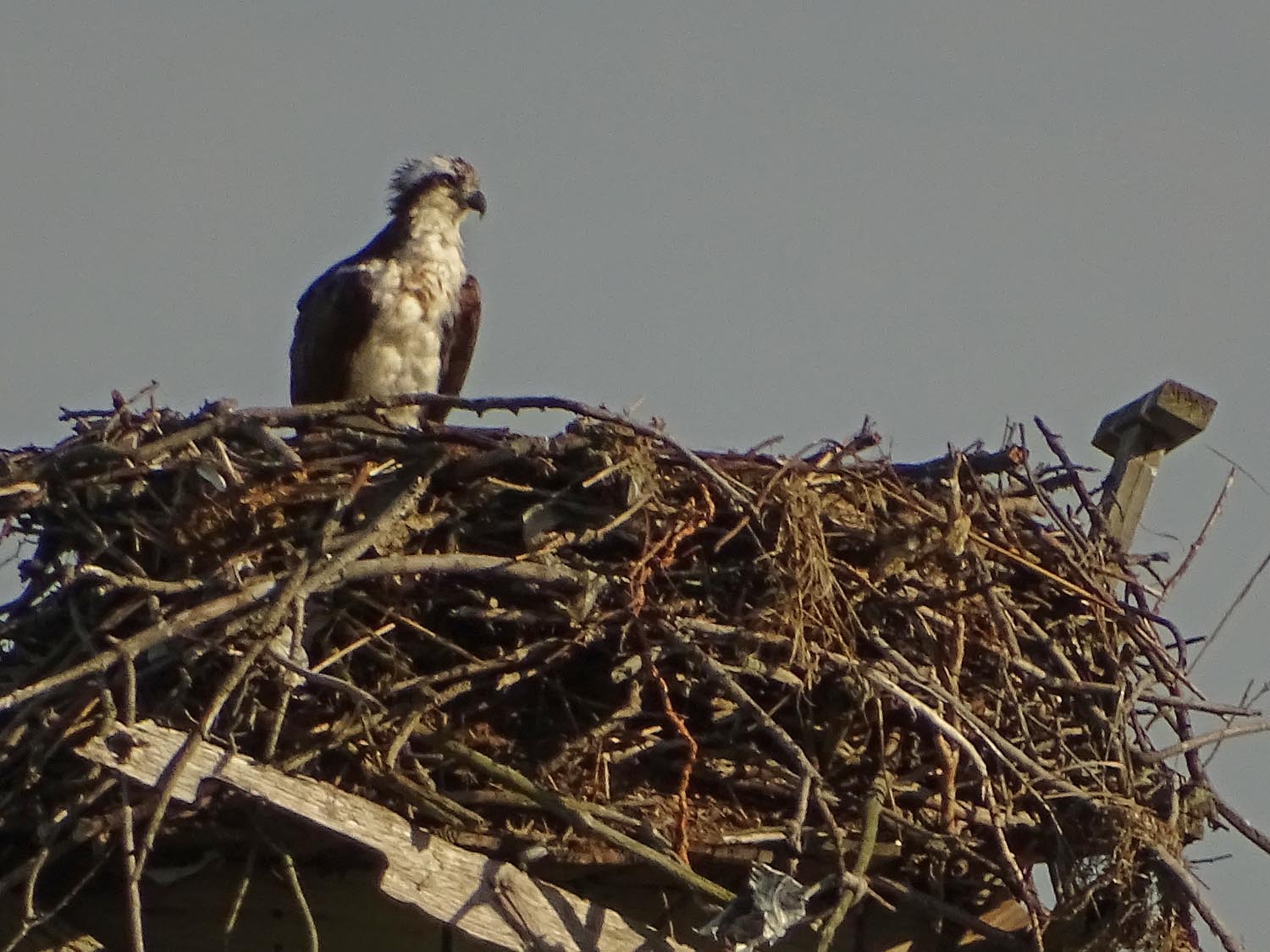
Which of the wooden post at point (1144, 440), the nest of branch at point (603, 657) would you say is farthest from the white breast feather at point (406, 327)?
the wooden post at point (1144, 440)

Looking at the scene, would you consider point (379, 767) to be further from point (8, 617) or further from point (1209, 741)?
point (1209, 741)

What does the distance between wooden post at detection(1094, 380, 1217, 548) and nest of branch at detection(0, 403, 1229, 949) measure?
1.61 ft

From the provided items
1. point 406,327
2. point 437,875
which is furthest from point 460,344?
point 437,875

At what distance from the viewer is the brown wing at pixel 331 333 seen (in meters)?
7.23

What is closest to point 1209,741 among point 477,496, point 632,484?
point 632,484

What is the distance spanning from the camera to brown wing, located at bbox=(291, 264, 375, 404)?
23.7 ft

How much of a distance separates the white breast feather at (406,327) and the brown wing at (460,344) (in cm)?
3

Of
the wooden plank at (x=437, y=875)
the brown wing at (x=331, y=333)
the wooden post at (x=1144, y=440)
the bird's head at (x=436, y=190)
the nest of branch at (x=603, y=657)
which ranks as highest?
the bird's head at (x=436, y=190)

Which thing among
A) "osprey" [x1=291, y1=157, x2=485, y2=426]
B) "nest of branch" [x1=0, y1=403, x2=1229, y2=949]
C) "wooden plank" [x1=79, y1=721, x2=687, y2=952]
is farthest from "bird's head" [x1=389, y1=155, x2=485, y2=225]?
"wooden plank" [x1=79, y1=721, x2=687, y2=952]

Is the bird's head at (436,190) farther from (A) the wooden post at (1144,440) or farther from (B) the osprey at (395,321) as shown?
(A) the wooden post at (1144,440)

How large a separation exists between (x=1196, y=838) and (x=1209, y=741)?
0.79ft

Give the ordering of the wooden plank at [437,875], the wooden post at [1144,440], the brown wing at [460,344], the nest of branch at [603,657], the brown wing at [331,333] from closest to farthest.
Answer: the wooden plank at [437,875], the nest of branch at [603,657], the wooden post at [1144,440], the brown wing at [331,333], the brown wing at [460,344]

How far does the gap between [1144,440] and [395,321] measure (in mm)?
2942

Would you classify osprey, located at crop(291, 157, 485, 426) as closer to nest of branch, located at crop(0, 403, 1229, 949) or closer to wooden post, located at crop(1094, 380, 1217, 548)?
nest of branch, located at crop(0, 403, 1229, 949)
